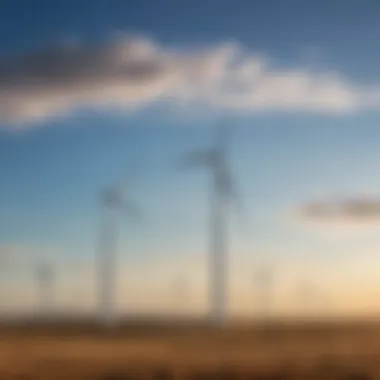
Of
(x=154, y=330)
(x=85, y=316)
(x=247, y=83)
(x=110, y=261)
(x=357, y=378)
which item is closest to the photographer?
(x=357, y=378)

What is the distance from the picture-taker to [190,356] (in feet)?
38.8

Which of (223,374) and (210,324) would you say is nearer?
(223,374)

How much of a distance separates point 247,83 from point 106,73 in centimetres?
191

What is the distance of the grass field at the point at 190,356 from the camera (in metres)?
10.8

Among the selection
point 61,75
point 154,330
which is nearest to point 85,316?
point 154,330

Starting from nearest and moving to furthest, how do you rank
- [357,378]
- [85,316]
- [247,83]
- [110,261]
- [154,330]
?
[357,378] < [247,83] < [110,261] < [85,316] < [154,330]

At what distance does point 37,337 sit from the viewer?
15.8m

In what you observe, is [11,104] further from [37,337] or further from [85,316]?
[37,337]

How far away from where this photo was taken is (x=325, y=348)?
13039mm

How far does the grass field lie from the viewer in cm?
1084

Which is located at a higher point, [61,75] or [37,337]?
[61,75]

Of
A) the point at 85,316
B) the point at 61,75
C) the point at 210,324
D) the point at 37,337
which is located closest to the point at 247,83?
the point at 61,75

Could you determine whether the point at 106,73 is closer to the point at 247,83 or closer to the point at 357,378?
the point at 247,83

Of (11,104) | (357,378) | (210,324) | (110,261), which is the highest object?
(11,104)
